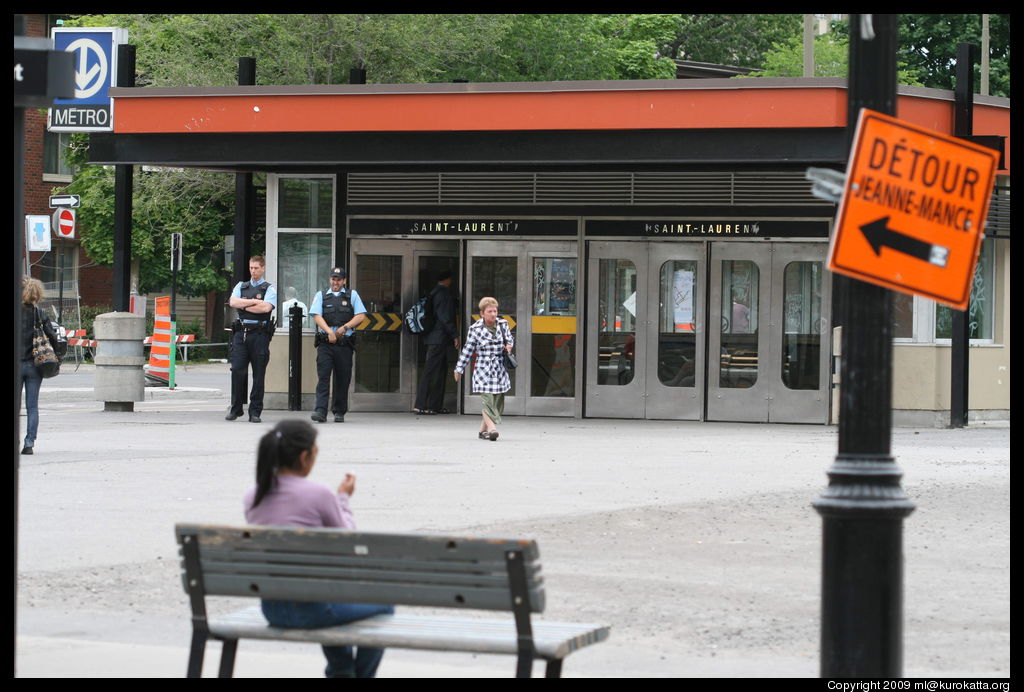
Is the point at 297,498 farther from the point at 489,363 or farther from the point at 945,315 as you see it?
the point at 945,315

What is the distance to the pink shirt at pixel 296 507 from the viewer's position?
19.9 feet

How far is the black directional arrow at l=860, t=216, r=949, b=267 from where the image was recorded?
5.39 metres

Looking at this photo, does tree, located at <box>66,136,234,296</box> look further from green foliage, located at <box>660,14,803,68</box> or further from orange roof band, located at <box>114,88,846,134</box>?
green foliage, located at <box>660,14,803,68</box>

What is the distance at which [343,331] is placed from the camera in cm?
1977

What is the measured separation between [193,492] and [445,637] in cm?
707

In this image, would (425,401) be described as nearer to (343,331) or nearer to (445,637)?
(343,331)

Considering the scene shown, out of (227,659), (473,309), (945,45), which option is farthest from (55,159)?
(227,659)

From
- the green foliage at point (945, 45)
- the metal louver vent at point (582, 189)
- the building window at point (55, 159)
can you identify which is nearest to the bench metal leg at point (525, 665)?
the metal louver vent at point (582, 189)

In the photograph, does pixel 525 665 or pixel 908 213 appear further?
pixel 525 665

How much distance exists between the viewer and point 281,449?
6.08m

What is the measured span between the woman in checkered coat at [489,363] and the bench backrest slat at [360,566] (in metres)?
11.7

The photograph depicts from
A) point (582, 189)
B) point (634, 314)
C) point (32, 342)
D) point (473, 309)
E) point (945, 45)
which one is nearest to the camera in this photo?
point (32, 342)

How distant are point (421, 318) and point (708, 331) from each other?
3.65 metres

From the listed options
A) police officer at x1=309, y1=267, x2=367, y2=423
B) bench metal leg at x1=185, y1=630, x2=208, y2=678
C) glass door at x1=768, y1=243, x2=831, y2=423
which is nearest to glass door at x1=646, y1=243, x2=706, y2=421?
glass door at x1=768, y1=243, x2=831, y2=423
